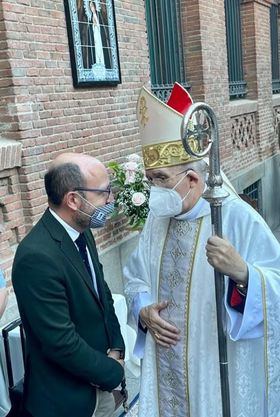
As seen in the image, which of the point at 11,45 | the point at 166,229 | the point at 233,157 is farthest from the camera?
the point at 233,157

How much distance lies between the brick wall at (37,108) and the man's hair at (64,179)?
6.52 feet

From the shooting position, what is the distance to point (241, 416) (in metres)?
2.33

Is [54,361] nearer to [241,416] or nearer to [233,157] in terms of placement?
[241,416]

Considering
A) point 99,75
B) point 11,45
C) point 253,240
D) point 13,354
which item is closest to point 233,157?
point 99,75

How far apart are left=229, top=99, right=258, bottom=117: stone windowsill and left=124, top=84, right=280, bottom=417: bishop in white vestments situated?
6.47m

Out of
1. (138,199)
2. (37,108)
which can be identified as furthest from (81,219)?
(138,199)

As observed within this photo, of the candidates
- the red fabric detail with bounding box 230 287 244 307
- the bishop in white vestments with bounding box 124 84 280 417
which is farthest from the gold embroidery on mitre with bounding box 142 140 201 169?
the red fabric detail with bounding box 230 287 244 307

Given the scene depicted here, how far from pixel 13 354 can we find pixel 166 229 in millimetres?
1847

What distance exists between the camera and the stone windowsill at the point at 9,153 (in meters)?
4.04

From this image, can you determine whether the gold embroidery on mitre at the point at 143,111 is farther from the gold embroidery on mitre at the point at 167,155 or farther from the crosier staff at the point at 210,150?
the crosier staff at the point at 210,150

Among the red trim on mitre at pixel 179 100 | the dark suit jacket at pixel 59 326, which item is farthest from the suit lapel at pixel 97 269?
the red trim on mitre at pixel 179 100

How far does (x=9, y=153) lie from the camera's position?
13.5 feet

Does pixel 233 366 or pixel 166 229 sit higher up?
pixel 166 229

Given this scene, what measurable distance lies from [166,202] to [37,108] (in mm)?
2516
